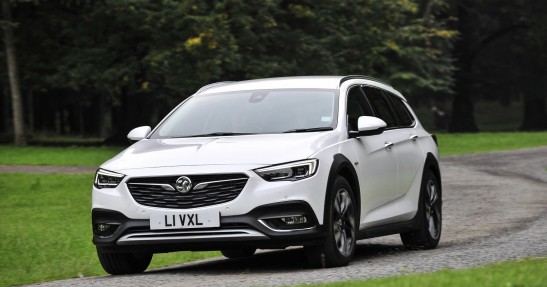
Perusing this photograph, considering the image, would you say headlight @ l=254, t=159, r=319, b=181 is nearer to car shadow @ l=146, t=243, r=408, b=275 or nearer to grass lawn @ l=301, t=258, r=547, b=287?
car shadow @ l=146, t=243, r=408, b=275

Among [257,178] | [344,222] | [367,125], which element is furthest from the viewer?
[367,125]

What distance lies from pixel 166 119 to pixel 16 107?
29985mm

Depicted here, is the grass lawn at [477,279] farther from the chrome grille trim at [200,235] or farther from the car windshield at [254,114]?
the car windshield at [254,114]

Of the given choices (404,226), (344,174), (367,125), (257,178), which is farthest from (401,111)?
(257,178)

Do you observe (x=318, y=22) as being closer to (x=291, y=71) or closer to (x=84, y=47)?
(x=291, y=71)

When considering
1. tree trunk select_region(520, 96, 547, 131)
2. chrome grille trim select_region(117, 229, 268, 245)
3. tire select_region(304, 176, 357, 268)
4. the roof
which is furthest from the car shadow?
tree trunk select_region(520, 96, 547, 131)

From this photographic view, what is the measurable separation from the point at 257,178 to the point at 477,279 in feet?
7.52

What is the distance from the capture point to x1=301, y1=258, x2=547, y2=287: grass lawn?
24.9ft

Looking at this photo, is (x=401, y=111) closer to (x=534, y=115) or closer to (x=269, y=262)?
(x=269, y=262)

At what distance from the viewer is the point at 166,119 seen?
11.3m

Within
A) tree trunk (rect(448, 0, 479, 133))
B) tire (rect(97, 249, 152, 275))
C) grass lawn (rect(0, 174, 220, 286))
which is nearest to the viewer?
tire (rect(97, 249, 152, 275))

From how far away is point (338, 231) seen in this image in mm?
10086

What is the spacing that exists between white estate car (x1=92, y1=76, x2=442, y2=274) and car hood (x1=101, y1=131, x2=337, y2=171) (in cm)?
1

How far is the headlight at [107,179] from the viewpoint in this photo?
32.4 ft
